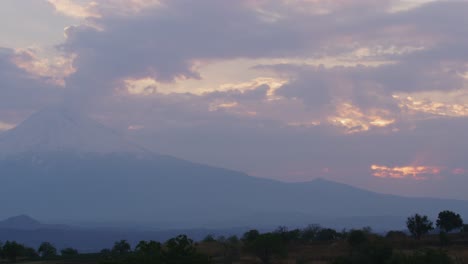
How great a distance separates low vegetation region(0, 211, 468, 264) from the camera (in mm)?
40438

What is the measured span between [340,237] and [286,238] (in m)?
10.1

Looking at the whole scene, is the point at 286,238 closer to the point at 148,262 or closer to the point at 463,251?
the point at 463,251

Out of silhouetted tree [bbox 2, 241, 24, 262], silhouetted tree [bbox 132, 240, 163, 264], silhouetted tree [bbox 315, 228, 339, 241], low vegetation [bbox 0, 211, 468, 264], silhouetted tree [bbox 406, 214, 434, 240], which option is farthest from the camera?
silhouetted tree [bbox 315, 228, 339, 241]

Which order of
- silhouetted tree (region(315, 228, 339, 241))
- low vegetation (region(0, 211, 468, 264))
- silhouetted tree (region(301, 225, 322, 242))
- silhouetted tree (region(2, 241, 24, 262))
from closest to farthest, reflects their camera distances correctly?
low vegetation (region(0, 211, 468, 264)) → silhouetted tree (region(2, 241, 24, 262)) → silhouetted tree (region(315, 228, 339, 241)) → silhouetted tree (region(301, 225, 322, 242))

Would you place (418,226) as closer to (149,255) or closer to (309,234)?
(309,234)

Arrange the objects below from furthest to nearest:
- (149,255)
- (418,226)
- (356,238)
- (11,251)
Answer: (418,226), (11,251), (356,238), (149,255)

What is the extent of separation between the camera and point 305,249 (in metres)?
76.3

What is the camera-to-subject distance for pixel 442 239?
71.1m

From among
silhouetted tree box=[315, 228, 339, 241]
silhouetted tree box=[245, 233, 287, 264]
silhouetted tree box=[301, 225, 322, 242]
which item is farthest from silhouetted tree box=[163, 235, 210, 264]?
silhouetted tree box=[301, 225, 322, 242]

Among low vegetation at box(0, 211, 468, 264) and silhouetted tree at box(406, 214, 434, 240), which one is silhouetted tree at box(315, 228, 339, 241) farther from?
silhouetted tree at box(406, 214, 434, 240)

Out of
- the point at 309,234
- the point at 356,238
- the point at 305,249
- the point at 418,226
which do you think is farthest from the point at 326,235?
the point at 356,238

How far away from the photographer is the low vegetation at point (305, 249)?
40.4 m

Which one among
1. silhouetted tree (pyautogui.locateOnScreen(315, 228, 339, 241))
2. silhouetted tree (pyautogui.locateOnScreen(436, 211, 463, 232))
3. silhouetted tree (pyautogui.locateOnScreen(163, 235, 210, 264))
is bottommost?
silhouetted tree (pyautogui.locateOnScreen(163, 235, 210, 264))

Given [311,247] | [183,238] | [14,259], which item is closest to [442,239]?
[311,247]
